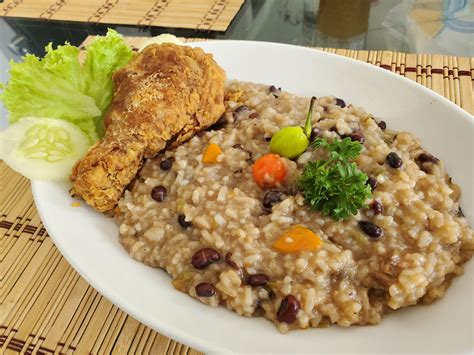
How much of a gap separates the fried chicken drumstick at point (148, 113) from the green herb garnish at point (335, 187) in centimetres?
93

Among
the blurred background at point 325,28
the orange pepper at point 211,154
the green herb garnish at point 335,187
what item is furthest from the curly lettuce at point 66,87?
the blurred background at point 325,28

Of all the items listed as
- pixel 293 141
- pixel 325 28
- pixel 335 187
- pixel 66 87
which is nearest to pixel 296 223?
pixel 335 187

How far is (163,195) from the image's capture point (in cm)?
314

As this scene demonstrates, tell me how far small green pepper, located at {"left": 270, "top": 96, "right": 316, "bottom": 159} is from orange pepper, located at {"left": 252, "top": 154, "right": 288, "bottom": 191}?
3.5 inches

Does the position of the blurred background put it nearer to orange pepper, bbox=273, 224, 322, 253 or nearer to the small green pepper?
the small green pepper

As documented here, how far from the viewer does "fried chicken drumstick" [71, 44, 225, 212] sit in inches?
125

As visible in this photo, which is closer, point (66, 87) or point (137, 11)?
point (66, 87)

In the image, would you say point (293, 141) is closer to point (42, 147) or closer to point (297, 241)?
point (297, 241)

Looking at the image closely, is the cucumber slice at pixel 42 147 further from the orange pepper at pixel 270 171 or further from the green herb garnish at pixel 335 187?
the green herb garnish at pixel 335 187

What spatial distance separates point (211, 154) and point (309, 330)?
1220 mm

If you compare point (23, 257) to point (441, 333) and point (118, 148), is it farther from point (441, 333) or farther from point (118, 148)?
point (441, 333)

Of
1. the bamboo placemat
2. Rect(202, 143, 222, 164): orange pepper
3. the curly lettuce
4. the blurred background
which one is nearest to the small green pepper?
Rect(202, 143, 222, 164): orange pepper

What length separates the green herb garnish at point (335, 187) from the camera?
275 cm

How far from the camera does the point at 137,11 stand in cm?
563
